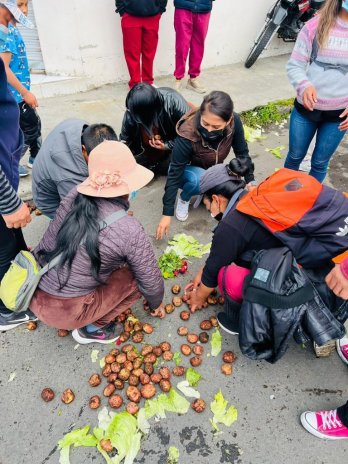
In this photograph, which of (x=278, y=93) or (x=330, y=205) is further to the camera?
(x=278, y=93)

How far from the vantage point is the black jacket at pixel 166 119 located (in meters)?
3.79

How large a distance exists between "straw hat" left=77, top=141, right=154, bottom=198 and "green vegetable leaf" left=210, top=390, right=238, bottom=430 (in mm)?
1688

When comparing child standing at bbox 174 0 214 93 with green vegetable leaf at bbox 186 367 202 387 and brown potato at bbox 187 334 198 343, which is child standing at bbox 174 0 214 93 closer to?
brown potato at bbox 187 334 198 343

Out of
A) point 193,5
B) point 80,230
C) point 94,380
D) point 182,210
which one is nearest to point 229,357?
point 94,380

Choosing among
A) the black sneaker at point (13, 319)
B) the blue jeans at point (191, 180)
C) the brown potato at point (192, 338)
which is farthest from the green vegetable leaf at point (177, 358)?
the blue jeans at point (191, 180)

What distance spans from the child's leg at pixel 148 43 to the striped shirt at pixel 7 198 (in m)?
4.30

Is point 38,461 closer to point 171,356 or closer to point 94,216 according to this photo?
point 171,356

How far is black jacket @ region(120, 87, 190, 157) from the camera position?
3.79 m

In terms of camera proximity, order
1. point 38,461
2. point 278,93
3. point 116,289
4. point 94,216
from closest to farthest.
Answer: point 94,216 < point 38,461 < point 116,289 < point 278,93

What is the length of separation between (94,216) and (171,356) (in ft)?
4.57

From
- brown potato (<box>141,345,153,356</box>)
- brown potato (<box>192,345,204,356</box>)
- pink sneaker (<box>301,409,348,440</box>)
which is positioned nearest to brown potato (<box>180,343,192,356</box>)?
brown potato (<box>192,345,204,356</box>)

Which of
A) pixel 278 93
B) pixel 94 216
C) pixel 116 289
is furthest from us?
pixel 278 93

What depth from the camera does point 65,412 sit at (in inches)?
98.1

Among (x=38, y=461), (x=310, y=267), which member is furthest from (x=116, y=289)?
(x=310, y=267)
